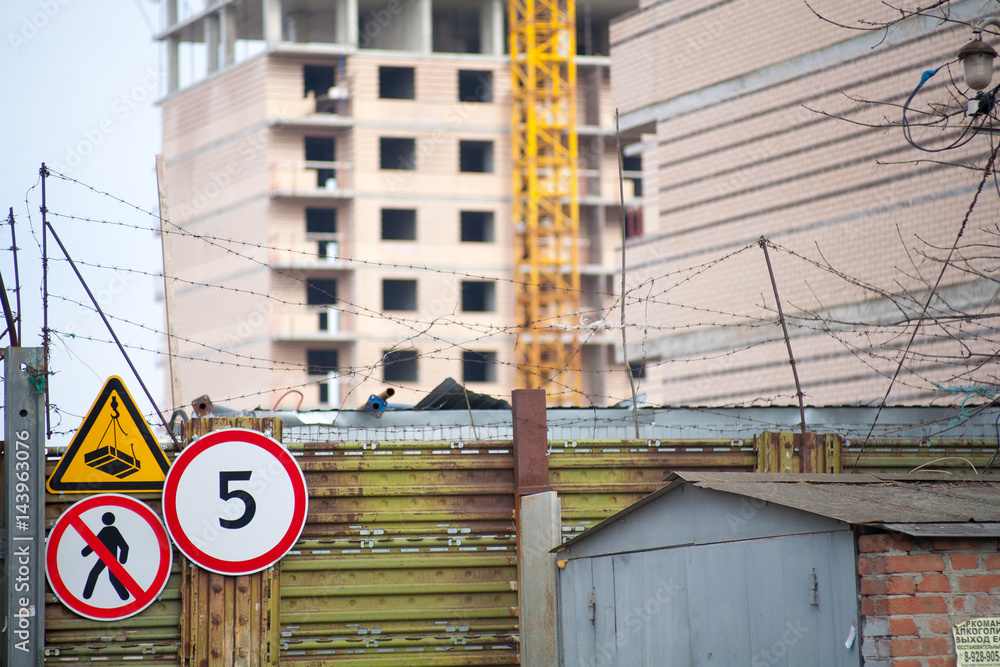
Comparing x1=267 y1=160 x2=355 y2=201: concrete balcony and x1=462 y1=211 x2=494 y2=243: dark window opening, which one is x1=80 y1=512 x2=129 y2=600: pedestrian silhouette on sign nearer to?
x1=267 y1=160 x2=355 y2=201: concrete balcony

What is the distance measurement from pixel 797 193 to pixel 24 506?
18256 mm

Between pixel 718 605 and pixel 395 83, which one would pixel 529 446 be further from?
pixel 395 83

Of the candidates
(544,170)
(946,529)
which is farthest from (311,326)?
(946,529)


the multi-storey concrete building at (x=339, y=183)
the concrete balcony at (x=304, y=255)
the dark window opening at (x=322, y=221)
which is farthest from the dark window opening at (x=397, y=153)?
the concrete balcony at (x=304, y=255)

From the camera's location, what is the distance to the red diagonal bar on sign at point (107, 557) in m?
8.74

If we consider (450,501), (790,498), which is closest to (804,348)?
(450,501)

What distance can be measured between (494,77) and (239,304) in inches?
639

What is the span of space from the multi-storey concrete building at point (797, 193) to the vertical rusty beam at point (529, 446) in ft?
29.4

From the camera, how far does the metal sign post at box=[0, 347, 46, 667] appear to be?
310 inches

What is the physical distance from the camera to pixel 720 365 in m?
25.1

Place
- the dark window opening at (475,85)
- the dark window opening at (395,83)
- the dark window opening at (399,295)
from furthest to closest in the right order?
the dark window opening at (475,85), the dark window opening at (395,83), the dark window opening at (399,295)

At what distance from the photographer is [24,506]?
26.4 ft

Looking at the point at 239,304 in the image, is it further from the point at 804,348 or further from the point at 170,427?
the point at 170,427

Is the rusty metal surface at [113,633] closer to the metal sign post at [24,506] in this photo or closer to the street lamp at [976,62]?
the metal sign post at [24,506]
